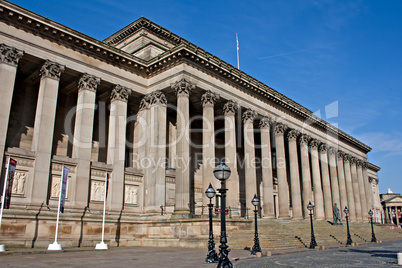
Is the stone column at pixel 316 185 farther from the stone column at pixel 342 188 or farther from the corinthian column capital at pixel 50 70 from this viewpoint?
the corinthian column capital at pixel 50 70

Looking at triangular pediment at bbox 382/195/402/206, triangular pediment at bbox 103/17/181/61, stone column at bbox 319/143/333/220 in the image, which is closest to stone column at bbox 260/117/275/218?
triangular pediment at bbox 103/17/181/61

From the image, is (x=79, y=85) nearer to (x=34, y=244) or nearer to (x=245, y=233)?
(x=34, y=244)

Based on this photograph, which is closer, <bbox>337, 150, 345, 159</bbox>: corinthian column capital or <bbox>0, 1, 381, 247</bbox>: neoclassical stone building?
<bbox>0, 1, 381, 247</bbox>: neoclassical stone building

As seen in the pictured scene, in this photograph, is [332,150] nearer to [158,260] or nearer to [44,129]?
[44,129]

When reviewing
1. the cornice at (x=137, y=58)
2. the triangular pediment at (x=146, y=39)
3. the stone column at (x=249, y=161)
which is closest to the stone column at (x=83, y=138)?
the cornice at (x=137, y=58)

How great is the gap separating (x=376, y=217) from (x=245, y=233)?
203ft

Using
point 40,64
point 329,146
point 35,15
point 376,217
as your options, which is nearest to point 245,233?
point 40,64

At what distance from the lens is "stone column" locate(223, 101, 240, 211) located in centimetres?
3195

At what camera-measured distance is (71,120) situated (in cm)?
3148

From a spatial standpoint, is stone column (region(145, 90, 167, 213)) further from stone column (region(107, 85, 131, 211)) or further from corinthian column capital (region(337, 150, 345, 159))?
corinthian column capital (region(337, 150, 345, 159))

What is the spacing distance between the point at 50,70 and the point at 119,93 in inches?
248

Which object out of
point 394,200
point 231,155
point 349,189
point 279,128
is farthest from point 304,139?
point 394,200

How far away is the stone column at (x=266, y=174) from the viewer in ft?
119

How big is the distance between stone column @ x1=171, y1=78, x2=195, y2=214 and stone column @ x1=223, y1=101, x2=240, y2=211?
16.0 feet
